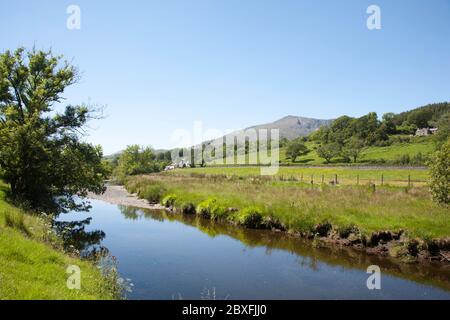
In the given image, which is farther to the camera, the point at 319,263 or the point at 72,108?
the point at 72,108

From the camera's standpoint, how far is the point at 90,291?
1120 cm

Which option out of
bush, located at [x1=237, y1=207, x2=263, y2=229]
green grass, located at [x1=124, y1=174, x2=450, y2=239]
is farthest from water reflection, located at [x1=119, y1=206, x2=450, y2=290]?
green grass, located at [x1=124, y1=174, x2=450, y2=239]

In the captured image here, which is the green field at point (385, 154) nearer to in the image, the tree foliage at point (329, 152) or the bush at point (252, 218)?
the tree foliage at point (329, 152)

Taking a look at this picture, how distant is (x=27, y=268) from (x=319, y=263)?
1357 cm

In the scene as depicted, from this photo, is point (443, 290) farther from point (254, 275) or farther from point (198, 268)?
point (198, 268)

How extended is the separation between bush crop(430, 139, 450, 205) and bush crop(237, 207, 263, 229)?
1177cm

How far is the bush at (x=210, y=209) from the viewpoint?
1243 inches

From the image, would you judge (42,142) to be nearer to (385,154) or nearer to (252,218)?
(252,218)

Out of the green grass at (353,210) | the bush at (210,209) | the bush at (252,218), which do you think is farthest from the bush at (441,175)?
the bush at (210,209)

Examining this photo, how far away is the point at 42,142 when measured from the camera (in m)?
25.7

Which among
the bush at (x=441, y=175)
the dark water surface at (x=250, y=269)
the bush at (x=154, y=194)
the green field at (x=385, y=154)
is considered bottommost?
the dark water surface at (x=250, y=269)

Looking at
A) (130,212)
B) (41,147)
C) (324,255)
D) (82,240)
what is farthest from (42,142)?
(324,255)

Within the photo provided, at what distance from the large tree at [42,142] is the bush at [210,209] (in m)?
9.33

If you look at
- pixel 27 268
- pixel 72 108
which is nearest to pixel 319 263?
pixel 27 268
